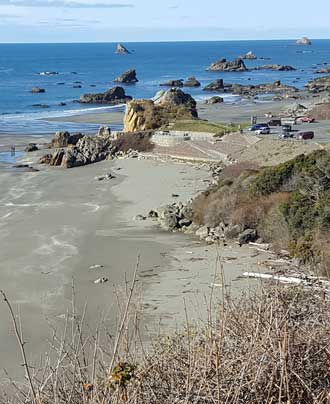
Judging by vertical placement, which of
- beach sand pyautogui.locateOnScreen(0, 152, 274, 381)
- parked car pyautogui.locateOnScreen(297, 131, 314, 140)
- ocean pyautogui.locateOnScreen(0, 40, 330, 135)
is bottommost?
ocean pyautogui.locateOnScreen(0, 40, 330, 135)

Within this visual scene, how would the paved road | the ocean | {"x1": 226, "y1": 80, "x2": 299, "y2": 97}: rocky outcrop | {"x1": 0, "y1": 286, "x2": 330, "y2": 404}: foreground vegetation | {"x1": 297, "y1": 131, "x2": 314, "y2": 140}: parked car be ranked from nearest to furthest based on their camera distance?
{"x1": 0, "y1": 286, "x2": 330, "y2": 404}: foreground vegetation → {"x1": 297, "y1": 131, "x2": 314, "y2": 140}: parked car → the paved road → the ocean → {"x1": 226, "y1": 80, "x2": 299, "y2": 97}: rocky outcrop

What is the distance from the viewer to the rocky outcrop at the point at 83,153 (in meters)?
47.8

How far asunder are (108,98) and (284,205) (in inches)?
2898

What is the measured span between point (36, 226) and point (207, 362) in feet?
80.4

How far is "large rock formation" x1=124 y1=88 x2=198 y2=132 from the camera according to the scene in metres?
57.7

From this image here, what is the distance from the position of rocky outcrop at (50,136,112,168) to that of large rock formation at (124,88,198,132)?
5599 mm

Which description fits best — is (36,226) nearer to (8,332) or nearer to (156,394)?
(8,332)

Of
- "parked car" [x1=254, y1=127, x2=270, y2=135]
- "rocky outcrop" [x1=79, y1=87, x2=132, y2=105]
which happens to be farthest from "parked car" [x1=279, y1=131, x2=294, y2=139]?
"rocky outcrop" [x1=79, y1=87, x2=132, y2=105]

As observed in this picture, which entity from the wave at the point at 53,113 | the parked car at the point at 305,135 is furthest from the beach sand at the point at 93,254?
the wave at the point at 53,113

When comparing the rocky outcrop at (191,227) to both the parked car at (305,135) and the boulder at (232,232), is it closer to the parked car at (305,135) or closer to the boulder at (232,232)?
the boulder at (232,232)

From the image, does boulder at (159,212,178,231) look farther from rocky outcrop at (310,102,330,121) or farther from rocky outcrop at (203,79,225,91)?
rocky outcrop at (203,79,225,91)

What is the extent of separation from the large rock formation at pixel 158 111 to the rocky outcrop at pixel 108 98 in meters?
30.0

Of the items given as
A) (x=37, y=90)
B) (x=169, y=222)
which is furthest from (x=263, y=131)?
(x=37, y=90)

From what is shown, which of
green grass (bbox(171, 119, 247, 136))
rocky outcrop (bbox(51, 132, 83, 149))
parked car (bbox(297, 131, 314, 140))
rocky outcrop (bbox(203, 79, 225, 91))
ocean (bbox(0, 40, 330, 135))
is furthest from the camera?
rocky outcrop (bbox(203, 79, 225, 91))
